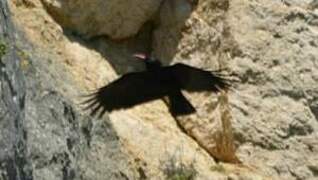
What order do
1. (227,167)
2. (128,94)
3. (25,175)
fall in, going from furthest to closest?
(227,167) → (128,94) → (25,175)

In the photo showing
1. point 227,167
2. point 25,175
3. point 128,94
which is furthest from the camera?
point 227,167

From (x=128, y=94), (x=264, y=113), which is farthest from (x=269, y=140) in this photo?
(x=128, y=94)

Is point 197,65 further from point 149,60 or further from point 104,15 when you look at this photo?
point 104,15

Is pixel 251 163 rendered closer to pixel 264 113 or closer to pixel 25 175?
pixel 264 113

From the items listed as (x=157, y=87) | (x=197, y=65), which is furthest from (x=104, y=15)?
(x=157, y=87)

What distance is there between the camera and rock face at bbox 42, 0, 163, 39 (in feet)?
28.3

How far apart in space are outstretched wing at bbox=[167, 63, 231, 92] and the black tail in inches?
3.0

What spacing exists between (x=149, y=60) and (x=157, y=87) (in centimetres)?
44

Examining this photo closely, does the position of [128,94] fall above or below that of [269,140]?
above

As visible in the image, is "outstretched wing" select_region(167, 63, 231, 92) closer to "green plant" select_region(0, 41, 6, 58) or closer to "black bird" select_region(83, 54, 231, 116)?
"black bird" select_region(83, 54, 231, 116)

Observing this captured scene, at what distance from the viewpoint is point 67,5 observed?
28.3ft

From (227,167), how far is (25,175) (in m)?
2.51

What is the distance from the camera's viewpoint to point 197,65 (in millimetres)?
8828

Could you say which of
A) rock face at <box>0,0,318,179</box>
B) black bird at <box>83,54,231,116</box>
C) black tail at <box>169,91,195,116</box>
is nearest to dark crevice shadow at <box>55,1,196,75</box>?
rock face at <box>0,0,318,179</box>
